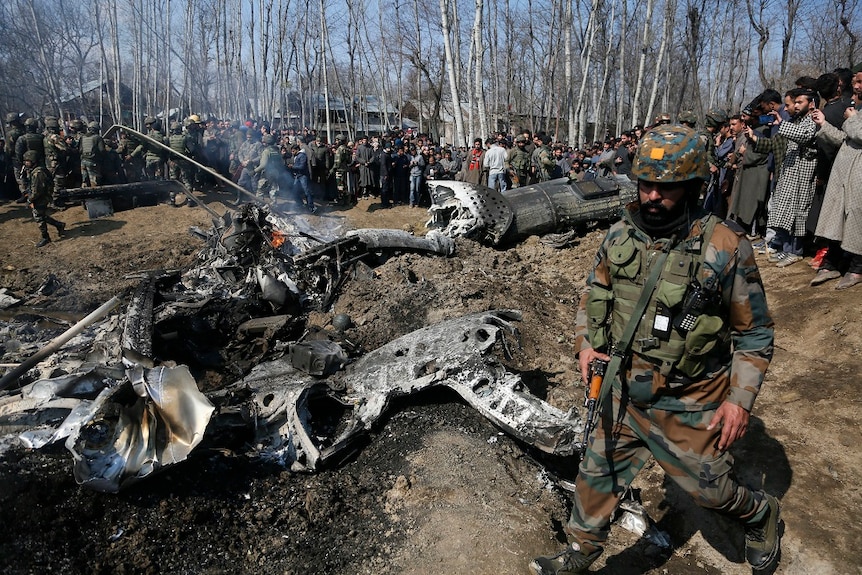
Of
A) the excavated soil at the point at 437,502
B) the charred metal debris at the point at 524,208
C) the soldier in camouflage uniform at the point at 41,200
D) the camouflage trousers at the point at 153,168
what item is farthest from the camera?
the camouflage trousers at the point at 153,168

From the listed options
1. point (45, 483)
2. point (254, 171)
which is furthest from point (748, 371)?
point (254, 171)

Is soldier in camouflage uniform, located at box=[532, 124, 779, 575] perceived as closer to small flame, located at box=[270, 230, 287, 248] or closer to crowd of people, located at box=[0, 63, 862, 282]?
crowd of people, located at box=[0, 63, 862, 282]

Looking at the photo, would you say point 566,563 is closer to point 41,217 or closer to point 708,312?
point 708,312

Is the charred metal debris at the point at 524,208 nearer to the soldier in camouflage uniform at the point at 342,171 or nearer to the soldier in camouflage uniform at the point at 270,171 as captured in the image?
the soldier in camouflage uniform at the point at 270,171

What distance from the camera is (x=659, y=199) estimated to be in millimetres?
2123

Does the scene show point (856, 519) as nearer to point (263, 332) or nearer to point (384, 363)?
point (384, 363)

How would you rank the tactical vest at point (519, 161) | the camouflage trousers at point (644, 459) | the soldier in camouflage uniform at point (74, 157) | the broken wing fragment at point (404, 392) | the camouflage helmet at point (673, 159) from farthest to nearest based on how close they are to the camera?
1. the tactical vest at point (519, 161)
2. the soldier in camouflage uniform at point (74, 157)
3. the broken wing fragment at point (404, 392)
4. the camouflage trousers at point (644, 459)
5. the camouflage helmet at point (673, 159)

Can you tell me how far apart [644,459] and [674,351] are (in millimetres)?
567

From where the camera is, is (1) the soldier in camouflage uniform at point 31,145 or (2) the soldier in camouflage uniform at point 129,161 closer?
(1) the soldier in camouflage uniform at point 31,145

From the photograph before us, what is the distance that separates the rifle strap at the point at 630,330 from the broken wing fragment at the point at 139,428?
1.96 metres

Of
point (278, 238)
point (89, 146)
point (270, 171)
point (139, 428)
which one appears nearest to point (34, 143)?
point (89, 146)

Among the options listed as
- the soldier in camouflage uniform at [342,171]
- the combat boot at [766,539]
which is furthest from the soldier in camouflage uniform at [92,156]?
the combat boot at [766,539]

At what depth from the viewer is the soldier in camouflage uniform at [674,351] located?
6.75ft

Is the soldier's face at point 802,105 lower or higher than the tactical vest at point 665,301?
higher
